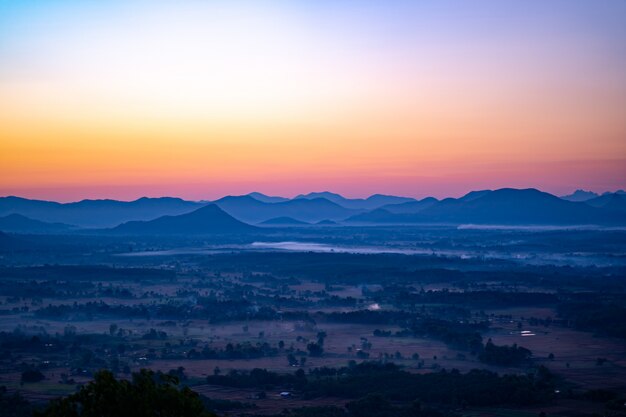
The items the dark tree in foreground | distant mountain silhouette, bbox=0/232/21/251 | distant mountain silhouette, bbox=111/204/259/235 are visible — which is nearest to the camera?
the dark tree in foreground

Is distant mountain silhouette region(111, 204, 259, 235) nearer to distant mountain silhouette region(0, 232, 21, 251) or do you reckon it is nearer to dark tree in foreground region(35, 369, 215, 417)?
Answer: distant mountain silhouette region(0, 232, 21, 251)

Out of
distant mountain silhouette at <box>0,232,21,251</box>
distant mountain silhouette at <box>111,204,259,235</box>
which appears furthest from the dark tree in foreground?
distant mountain silhouette at <box>111,204,259,235</box>

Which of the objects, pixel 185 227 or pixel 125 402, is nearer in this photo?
pixel 125 402

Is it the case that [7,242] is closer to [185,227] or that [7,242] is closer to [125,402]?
[185,227]

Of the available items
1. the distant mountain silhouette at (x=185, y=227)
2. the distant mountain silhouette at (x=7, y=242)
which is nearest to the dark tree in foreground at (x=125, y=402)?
the distant mountain silhouette at (x=7, y=242)

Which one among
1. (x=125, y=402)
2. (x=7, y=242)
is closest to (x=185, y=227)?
Result: (x=7, y=242)

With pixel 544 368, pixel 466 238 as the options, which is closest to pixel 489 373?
pixel 544 368

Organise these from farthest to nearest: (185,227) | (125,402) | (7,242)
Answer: (185,227), (7,242), (125,402)

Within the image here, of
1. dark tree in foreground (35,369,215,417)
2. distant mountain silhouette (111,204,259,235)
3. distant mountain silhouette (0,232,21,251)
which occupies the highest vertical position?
distant mountain silhouette (111,204,259,235)

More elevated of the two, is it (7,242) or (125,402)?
(7,242)

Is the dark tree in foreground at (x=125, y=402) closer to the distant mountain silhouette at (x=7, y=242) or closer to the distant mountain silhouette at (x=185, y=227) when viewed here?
the distant mountain silhouette at (x=7, y=242)
